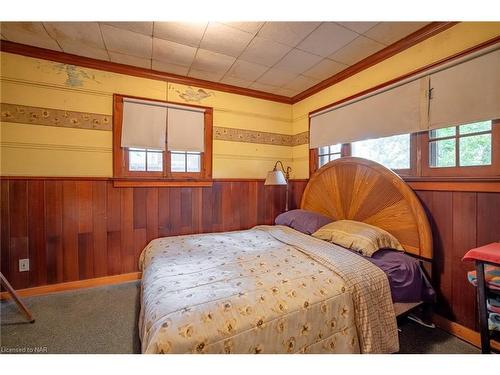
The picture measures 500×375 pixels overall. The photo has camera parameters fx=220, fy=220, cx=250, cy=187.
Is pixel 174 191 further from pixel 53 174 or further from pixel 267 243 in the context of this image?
pixel 267 243

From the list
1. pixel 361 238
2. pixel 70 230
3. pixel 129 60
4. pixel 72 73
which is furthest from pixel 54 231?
pixel 361 238

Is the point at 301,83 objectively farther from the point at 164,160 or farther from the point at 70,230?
the point at 70,230

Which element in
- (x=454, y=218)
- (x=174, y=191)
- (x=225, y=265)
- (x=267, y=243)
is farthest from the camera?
(x=174, y=191)

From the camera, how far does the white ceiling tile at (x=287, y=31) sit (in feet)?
5.76

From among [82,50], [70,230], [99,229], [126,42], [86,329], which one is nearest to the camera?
[86,329]

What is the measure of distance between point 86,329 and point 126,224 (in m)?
1.05

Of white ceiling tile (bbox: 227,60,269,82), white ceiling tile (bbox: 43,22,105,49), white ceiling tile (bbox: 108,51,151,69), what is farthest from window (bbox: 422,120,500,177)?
white ceiling tile (bbox: 43,22,105,49)

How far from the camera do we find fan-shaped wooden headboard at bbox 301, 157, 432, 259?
5.71 feet

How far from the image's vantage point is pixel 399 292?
4.85 ft

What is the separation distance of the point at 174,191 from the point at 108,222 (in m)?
0.76

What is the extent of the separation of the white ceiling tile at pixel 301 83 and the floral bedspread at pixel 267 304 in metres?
2.07

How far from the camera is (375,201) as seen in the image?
2.04 metres

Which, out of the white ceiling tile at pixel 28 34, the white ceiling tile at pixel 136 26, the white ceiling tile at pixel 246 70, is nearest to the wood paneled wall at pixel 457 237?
the white ceiling tile at pixel 246 70
